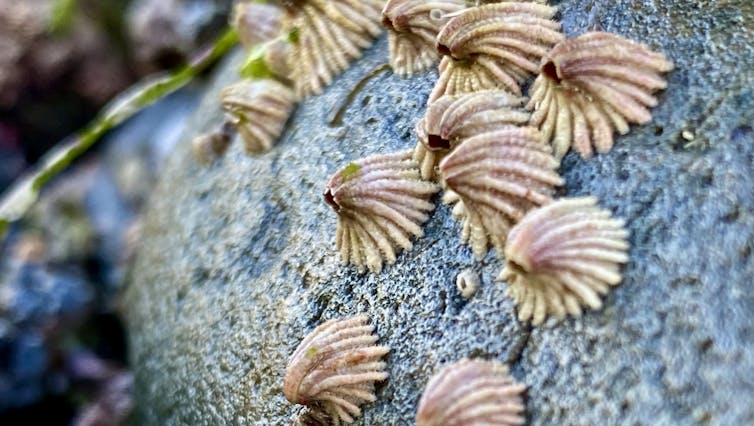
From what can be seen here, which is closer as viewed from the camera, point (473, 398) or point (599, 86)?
point (473, 398)

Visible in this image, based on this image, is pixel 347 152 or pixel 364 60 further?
pixel 364 60

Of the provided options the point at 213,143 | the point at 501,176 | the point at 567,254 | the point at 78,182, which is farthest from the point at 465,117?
the point at 78,182

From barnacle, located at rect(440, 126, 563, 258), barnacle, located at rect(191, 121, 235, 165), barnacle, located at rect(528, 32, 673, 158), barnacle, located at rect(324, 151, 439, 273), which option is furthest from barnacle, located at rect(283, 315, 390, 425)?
barnacle, located at rect(191, 121, 235, 165)

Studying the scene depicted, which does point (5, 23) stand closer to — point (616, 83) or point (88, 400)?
point (88, 400)

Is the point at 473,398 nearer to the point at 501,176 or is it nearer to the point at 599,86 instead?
the point at 501,176

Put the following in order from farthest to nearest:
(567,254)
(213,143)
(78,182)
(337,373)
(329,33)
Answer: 1. (78,182)
2. (213,143)
3. (329,33)
4. (337,373)
5. (567,254)

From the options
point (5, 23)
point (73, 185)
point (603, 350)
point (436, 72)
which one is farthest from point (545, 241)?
point (5, 23)

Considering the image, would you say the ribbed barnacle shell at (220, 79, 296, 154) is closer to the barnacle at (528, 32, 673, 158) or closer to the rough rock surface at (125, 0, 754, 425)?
the rough rock surface at (125, 0, 754, 425)
